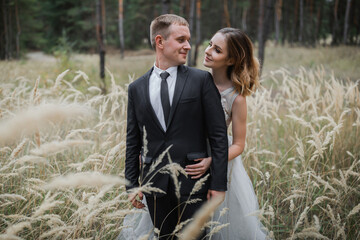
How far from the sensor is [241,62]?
6.42 feet

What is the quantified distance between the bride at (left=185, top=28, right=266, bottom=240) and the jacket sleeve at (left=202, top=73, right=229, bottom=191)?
3.4 inches

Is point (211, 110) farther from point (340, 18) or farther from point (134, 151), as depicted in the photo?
point (340, 18)

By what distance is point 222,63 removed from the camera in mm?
1939

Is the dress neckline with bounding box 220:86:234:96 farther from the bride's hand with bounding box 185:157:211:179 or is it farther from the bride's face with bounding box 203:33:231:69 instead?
the bride's hand with bounding box 185:157:211:179

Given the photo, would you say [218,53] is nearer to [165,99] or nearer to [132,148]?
[165,99]

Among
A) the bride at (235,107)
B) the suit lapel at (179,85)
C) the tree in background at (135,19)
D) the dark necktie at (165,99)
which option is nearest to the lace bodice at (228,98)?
the bride at (235,107)

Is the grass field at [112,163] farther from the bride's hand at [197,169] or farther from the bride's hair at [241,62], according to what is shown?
the bride's hair at [241,62]

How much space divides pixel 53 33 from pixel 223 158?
102ft

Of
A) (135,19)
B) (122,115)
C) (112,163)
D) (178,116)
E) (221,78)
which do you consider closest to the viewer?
(178,116)

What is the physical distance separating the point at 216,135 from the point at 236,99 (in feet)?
1.14

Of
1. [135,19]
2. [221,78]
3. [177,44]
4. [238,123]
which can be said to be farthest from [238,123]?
Result: [135,19]

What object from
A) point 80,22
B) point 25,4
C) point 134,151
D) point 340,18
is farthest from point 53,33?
point 134,151

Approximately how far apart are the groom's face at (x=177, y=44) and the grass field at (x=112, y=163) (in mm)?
714

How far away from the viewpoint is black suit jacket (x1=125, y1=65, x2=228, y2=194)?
1.65 meters
